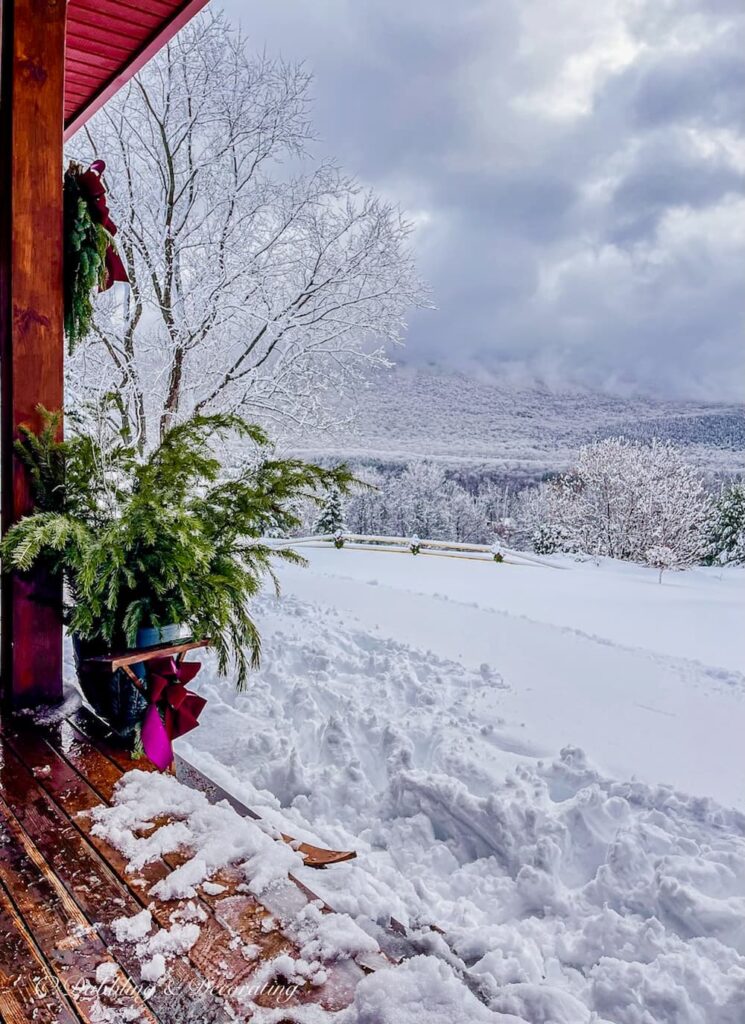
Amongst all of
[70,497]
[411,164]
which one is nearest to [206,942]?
[70,497]

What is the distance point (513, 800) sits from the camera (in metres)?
2.47

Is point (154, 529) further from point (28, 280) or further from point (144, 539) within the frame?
point (28, 280)

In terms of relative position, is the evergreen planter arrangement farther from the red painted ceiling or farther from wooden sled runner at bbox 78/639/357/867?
the red painted ceiling

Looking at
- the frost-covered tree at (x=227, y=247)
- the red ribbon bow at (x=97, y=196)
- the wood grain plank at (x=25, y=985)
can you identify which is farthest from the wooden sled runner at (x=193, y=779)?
the frost-covered tree at (x=227, y=247)

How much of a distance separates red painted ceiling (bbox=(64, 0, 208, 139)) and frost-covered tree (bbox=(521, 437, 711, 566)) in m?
14.8

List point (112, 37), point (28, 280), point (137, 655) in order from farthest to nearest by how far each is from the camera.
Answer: point (112, 37) < point (28, 280) < point (137, 655)

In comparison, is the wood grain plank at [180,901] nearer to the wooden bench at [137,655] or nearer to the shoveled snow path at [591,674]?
the wooden bench at [137,655]

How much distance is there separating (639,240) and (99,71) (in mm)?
33792

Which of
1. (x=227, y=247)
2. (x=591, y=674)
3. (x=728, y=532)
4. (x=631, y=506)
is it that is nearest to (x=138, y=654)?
(x=591, y=674)

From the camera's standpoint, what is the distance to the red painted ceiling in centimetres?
258

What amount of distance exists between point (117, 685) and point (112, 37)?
2742 millimetres

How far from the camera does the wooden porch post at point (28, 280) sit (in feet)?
7.15

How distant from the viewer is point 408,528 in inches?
884

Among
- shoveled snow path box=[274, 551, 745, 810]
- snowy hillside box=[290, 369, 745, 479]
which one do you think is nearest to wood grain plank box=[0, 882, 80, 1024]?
shoveled snow path box=[274, 551, 745, 810]
